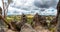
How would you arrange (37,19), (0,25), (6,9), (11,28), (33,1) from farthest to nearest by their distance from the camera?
1. (33,1)
2. (6,9)
3. (37,19)
4. (11,28)
5. (0,25)

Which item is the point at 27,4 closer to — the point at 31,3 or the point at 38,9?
the point at 31,3

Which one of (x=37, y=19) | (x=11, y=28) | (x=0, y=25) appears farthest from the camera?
(x=37, y=19)

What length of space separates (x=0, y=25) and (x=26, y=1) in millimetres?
5608

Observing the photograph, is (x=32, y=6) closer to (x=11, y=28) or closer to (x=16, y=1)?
(x=16, y=1)

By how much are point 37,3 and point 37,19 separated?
406cm

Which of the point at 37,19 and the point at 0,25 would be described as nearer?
the point at 0,25

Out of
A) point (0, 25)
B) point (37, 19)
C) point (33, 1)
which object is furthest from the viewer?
point (33, 1)

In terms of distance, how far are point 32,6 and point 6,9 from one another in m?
1.51

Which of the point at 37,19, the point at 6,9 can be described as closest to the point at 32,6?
the point at 6,9

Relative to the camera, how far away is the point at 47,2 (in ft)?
25.7

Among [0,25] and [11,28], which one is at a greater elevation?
[0,25]

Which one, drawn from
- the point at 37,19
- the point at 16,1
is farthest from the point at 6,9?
the point at 37,19

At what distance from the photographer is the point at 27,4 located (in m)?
8.15

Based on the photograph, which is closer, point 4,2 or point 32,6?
point 4,2
